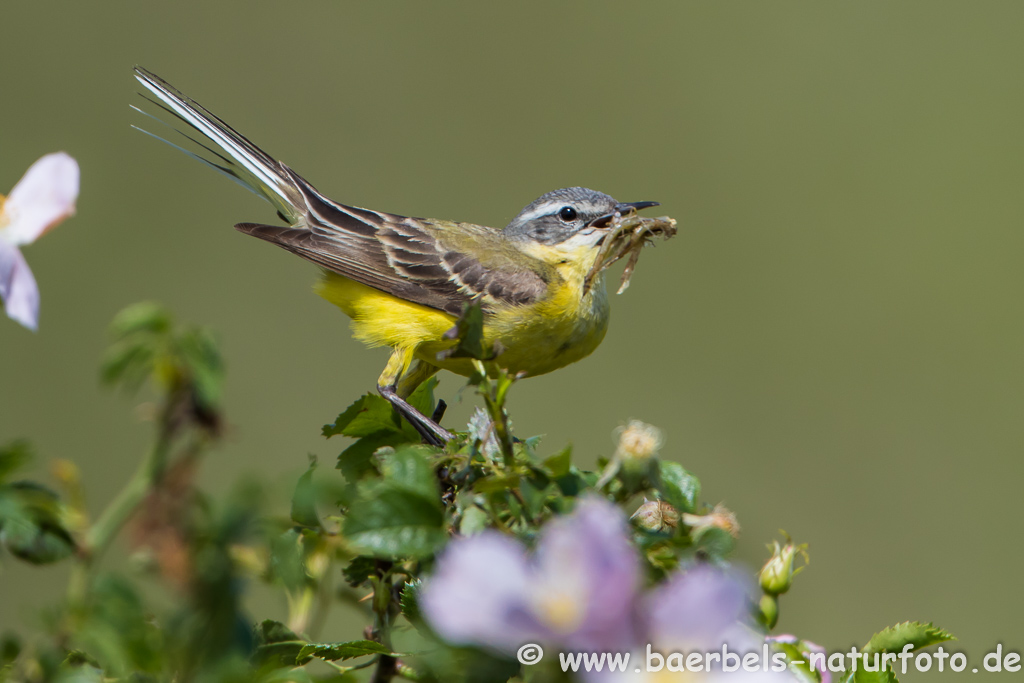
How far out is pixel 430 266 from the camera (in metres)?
3.87

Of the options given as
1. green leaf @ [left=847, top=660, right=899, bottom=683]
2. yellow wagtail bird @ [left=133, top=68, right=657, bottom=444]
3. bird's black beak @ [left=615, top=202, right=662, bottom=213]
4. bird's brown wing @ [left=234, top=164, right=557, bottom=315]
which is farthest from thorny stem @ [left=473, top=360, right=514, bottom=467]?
bird's black beak @ [left=615, top=202, right=662, bottom=213]

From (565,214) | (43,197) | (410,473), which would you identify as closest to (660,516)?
(410,473)

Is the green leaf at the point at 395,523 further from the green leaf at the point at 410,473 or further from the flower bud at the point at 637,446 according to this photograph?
the flower bud at the point at 637,446

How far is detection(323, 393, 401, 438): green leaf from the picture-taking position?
1.16 m

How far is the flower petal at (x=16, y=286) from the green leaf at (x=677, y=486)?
58 centimetres

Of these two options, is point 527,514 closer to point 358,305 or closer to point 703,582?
point 703,582

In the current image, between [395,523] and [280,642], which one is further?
[280,642]

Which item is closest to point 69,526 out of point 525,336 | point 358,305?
point 525,336

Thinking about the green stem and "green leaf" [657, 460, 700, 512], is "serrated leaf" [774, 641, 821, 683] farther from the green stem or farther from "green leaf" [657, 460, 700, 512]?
the green stem

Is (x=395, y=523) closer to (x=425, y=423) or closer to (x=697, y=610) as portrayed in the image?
(x=697, y=610)

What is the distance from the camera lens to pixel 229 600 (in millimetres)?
457

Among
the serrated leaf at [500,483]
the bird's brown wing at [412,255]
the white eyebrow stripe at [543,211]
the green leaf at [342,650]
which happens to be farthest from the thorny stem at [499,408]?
Result: the white eyebrow stripe at [543,211]

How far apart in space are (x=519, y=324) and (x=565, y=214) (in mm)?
1039

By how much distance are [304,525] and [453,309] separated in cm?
257
